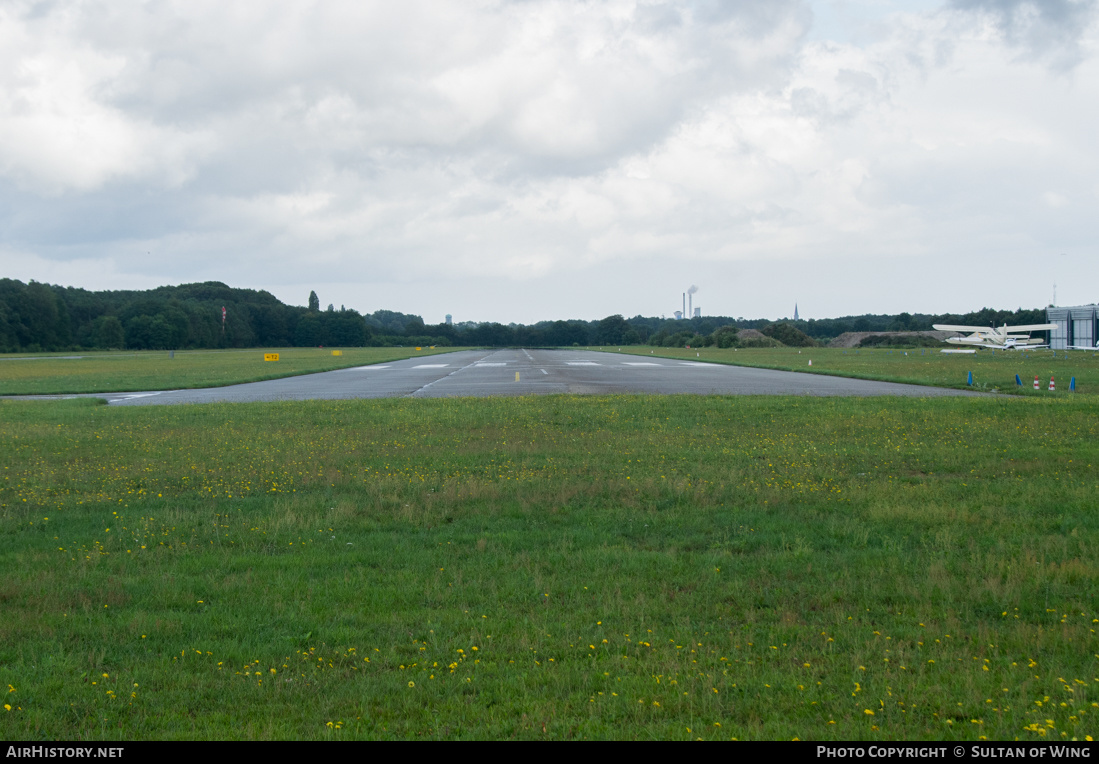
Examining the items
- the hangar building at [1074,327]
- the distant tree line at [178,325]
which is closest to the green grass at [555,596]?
the hangar building at [1074,327]

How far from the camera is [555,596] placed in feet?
22.6

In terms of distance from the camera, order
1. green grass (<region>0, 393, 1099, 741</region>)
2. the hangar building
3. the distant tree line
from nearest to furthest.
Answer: green grass (<region>0, 393, 1099, 741</region>), the hangar building, the distant tree line

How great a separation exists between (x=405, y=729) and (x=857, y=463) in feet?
38.5

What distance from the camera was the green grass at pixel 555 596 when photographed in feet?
15.3

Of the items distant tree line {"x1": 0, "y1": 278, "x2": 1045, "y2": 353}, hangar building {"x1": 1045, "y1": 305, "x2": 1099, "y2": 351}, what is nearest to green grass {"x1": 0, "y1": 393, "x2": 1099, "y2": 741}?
hangar building {"x1": 1045, "y1": 305, "x2": 1099, "y2": 351}

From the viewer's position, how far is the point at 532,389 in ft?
113

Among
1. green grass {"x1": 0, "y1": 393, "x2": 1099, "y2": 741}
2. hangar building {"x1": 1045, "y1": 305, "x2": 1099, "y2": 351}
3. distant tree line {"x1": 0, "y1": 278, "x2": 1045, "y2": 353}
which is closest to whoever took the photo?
green grass {"x1": 0, "y1": 393, "x2": 1099, "y2": 741}

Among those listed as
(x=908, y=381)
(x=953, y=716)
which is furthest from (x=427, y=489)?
(x=908, y=381)

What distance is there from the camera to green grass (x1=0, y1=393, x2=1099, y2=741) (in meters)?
4.67

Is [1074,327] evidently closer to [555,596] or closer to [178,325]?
[555,596]

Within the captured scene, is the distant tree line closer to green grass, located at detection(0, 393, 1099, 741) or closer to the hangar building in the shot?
the hangar building

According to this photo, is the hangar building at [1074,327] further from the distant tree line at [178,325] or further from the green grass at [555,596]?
the green grass at [555,596]

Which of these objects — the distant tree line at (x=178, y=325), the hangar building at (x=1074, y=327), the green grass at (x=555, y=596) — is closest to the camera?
the green grass at (x=555, y=596)

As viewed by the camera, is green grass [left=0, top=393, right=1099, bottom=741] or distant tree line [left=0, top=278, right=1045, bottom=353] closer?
green grass [left=0, top=393, right=1099, bottom=741]
